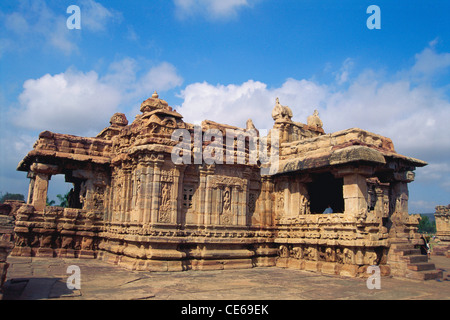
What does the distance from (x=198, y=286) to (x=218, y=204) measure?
4851mm

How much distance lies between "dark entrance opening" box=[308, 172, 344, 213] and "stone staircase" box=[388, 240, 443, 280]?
19.3ft

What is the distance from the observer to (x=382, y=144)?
1397 cm

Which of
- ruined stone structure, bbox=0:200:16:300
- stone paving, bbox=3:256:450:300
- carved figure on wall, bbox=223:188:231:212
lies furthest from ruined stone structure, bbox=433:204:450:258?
ruined stone structure, bbox=0:200:16:300

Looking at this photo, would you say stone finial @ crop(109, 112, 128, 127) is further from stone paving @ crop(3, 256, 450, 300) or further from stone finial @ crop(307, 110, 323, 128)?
stone finial @ crop(307, 110, 323, 128)

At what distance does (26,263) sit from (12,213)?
58.4ft

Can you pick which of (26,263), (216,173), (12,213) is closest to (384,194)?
(216,173)

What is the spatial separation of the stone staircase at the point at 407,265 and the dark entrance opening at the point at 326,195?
5.88 meters

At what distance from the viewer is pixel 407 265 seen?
11.8 meters

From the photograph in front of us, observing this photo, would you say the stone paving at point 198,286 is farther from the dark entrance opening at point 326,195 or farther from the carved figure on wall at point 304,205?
the dark entrance opening at point 326,195

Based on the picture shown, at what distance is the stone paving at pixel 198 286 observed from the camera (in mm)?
8148

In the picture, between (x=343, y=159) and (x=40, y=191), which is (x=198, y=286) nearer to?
(x=343, y=159)

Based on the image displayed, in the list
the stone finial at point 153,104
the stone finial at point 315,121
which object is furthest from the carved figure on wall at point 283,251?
the stone finial at point 153,104

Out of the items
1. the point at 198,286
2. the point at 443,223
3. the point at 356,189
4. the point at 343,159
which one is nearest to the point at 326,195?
the point at 356,189
